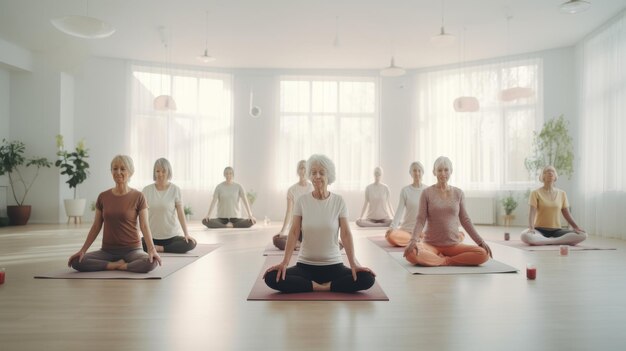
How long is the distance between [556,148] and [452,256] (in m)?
5.12

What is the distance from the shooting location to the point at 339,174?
34.5ft

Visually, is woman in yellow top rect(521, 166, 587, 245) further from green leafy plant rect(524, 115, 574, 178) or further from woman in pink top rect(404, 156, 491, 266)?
green leafy plant rect(524, 115, 574, 178)

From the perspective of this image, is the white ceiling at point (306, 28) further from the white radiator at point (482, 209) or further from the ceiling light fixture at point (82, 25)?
the white radiator at point (482, 209)

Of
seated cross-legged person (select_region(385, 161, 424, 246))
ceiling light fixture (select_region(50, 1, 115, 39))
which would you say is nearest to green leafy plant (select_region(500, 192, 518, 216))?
seated cross-legged person (select_region(385, 161, 424, 246))

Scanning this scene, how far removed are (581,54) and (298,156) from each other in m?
5.61

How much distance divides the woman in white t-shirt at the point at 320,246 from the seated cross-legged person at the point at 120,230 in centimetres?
120

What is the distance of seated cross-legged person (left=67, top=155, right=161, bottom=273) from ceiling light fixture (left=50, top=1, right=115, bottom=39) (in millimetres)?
1912

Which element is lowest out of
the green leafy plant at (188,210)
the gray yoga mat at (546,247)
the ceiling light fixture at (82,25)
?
the gray yoga mat at (546,247)

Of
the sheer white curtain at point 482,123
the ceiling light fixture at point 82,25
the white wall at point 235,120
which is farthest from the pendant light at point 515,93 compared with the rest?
the ceiling light fixture at point 82,25

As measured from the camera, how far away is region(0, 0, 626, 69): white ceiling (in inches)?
265

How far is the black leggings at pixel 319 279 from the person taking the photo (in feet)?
9.91

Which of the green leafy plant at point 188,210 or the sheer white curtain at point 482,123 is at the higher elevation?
the sheer white curtain at point 482,123

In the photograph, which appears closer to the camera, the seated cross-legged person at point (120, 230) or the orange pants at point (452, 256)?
the seated cross-legged person at point (120, 230)

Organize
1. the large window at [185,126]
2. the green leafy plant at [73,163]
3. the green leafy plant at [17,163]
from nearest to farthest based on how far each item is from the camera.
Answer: the green leafy plant at [17,163] → the green leafy plant at [73,163] → the large window at [185,126]
